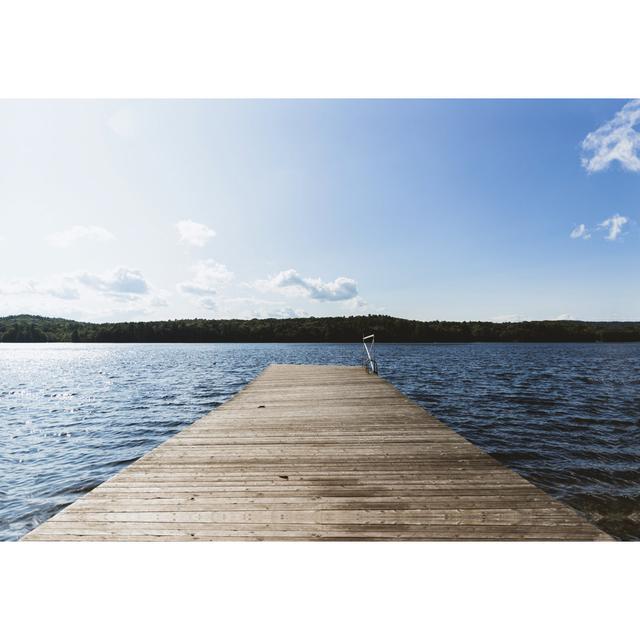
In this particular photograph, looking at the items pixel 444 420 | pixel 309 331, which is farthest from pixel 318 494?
pixel 309 331

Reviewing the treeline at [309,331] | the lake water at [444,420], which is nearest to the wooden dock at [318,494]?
the lake water at [444,420]

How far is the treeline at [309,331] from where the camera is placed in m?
84.1

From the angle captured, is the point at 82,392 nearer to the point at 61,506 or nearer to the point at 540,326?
the point at 61,506

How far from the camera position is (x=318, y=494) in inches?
140

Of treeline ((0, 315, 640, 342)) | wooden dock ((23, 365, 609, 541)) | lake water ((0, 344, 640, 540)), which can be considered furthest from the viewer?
treeline ((0, 315, 640, 342))

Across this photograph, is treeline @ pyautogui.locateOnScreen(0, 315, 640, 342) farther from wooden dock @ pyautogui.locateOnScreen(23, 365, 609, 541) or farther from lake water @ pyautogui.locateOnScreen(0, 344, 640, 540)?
wooden dock @ pyautogui.locateOnScreen(23, 365, 609, 541)

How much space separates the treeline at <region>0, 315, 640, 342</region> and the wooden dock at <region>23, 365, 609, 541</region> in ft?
250

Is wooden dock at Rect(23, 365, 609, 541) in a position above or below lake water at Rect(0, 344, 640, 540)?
above

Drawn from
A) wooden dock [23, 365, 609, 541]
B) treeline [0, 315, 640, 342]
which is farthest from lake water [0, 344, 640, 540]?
treeline [0, 315, 640, 342]

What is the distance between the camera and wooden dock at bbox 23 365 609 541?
2.95 meters

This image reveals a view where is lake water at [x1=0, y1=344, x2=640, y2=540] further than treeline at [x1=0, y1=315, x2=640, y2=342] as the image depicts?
No

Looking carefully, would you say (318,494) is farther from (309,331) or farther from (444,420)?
(309,331)

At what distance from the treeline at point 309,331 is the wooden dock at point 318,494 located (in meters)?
76.3
